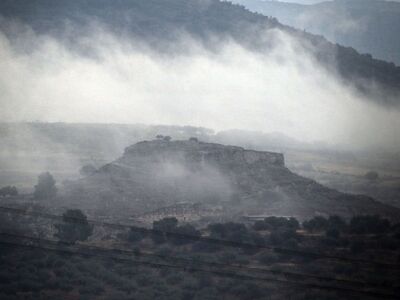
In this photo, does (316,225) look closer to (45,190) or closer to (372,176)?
(45,190)

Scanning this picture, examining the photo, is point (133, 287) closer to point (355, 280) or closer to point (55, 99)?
point (355, 280)

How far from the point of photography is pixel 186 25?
155125mm

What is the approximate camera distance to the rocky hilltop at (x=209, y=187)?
2391 inches

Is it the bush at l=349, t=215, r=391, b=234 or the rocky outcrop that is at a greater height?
the rocky outcrop

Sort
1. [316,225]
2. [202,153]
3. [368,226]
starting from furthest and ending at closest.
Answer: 1. [202,153]
2. [316,225]
3. [368,226]

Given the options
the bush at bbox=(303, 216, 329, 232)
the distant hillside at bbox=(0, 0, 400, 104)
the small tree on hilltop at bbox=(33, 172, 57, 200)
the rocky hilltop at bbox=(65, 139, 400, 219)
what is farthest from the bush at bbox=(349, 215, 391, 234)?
the distant hillside at bbox=(0, 0, 400, 104)

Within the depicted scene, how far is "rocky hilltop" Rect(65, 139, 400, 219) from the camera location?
60.7 metres

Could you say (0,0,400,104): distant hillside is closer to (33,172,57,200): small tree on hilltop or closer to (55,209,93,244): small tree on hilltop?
(33,172,57,200): small tree on hilltop

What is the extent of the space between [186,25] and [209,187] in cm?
9365

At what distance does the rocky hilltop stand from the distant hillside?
69.1 meters

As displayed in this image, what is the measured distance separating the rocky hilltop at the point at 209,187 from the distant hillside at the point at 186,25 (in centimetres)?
6909

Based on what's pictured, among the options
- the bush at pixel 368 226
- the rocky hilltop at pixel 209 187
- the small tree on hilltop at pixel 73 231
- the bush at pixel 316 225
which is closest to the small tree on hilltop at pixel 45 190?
the rocky hilltop at pixel 209 187

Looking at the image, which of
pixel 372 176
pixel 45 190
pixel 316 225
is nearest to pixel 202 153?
pixel 45 190

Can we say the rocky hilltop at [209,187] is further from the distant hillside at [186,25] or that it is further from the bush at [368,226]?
the distant hillside at [186,25]
